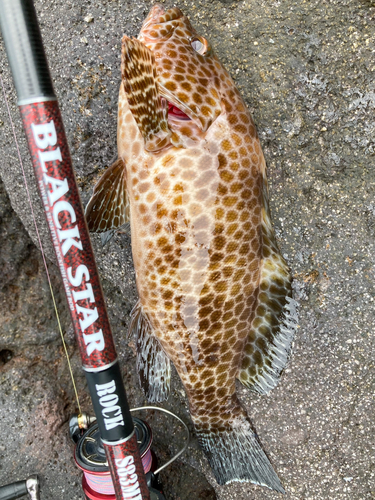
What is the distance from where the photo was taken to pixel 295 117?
1687mm

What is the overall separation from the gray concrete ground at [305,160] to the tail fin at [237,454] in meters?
0.14

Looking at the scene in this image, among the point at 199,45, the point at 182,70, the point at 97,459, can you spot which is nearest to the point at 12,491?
the point at 97,459

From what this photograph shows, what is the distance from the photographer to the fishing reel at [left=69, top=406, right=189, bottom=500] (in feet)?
5.49

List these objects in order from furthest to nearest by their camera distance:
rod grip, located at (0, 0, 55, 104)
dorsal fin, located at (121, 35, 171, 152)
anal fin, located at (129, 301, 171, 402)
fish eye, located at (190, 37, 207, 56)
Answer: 1. anal fin, located at (129, 301, 171, 402)
2. fish eye, located at (190, 37, 207, 56)
3. dorsal fin, located at (121, 35, 171, 152)
4. rod grip, located at (0, 0, 55, 104)

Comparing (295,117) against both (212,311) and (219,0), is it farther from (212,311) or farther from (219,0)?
(212,311)

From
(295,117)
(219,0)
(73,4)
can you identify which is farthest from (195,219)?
(73,4)

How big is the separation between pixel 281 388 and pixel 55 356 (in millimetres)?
1170

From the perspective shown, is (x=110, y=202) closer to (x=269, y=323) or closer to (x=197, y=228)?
(x=197, y=228)

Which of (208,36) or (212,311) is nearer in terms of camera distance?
(212,311)

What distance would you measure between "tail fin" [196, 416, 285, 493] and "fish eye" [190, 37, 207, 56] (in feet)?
4.50

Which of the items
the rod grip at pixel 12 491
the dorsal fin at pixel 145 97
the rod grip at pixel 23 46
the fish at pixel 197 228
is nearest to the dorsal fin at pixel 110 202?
the fish at pixel 197 228

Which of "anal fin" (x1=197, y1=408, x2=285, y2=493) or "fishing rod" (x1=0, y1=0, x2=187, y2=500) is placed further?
"anal fin" (x1=197, y1=408, x2=285, y2=493)

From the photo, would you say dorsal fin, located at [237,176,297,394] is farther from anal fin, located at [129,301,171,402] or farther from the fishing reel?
the fishing reel

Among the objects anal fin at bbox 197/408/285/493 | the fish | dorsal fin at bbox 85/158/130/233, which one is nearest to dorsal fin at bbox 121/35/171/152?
the fish
